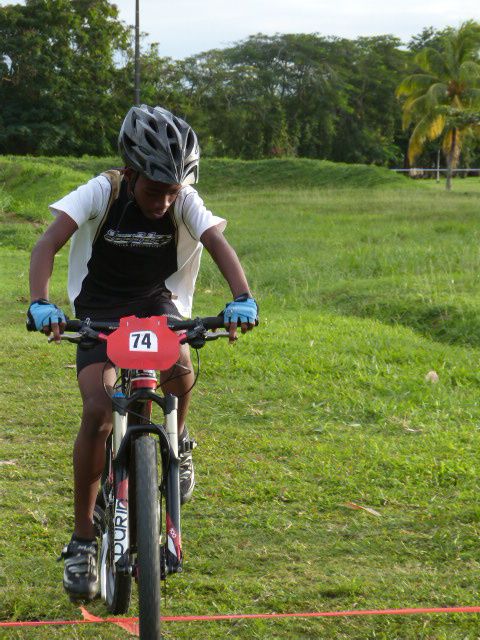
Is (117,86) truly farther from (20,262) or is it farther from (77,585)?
(77,585)

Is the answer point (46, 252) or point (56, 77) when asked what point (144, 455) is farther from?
point (56, 77)

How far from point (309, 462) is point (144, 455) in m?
2.50

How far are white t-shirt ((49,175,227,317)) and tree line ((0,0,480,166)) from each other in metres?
41.4

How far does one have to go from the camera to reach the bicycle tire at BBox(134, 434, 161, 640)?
2689 mm

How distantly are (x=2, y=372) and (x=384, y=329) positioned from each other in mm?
3220

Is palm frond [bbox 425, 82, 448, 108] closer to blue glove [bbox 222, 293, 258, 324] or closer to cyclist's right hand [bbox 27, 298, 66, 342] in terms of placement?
blue glove [bbox 222, 293, 258, 324]

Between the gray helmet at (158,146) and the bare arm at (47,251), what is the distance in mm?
296

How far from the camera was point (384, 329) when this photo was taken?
27.5ft

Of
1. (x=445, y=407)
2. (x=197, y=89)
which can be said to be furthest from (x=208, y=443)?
(x=197, y=89)

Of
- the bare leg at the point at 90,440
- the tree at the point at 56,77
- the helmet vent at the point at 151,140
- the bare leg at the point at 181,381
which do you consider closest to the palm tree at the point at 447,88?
the tree at the point at 56,77

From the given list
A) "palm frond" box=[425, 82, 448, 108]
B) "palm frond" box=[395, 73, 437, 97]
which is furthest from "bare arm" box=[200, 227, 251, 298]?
"palm frond" box=[395, 73, 437, 97]

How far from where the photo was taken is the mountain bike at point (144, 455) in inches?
107

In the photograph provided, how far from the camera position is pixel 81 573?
131 inches

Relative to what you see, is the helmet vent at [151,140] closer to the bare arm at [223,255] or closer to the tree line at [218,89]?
the bare arm at [223,255]
